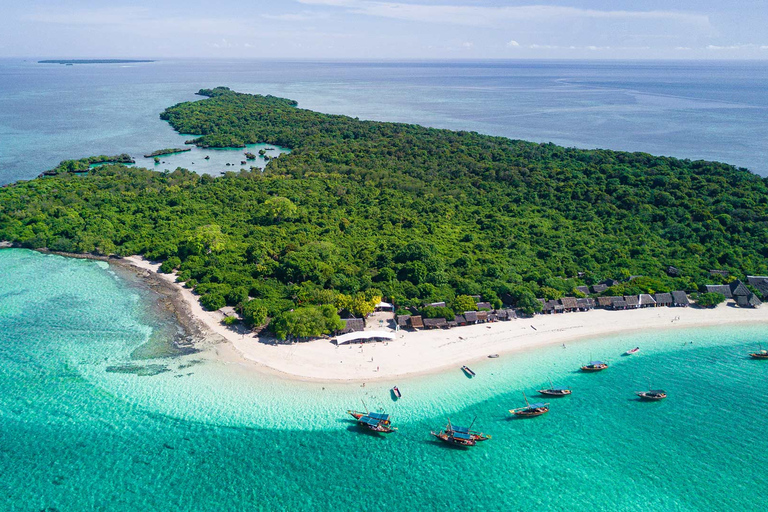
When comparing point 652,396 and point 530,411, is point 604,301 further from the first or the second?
point 530,411

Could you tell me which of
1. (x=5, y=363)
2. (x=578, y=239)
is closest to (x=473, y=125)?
(x=578, y=239)

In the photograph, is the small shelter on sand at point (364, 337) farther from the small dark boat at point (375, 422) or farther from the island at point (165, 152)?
the island at point (165, 152)

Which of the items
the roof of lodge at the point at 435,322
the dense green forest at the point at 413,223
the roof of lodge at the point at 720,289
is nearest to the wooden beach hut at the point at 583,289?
the dense green forest at the point at 413,223

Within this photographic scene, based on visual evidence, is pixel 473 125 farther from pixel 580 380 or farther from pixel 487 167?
pixel 580 380

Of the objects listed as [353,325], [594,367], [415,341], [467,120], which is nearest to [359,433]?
[415,341]

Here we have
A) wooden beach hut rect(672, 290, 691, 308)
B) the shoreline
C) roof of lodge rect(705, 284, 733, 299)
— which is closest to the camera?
the shoreline

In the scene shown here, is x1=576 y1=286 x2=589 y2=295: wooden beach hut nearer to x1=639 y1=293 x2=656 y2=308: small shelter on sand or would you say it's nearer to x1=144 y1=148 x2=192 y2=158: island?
x1=639 y1=293 x2=656 y2=308: small shelter on sand

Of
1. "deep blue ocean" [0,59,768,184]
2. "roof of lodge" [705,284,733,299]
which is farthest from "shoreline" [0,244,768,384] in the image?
"deep blue ocean" [0,59,768,184]
